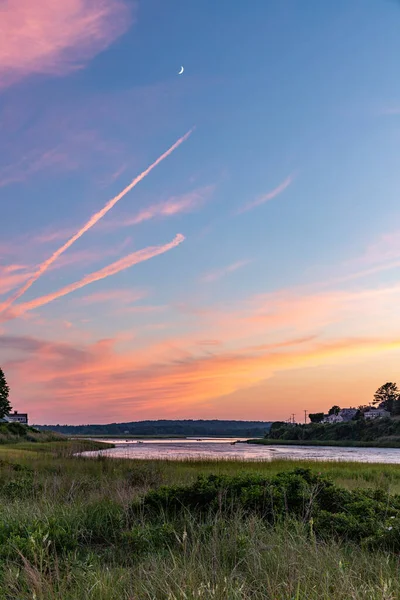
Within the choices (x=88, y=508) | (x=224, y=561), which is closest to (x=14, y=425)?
(x=88, y=508)

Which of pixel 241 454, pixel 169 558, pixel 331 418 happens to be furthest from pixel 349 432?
pixel 169 558

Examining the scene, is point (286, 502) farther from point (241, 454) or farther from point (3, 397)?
point (3, 397)

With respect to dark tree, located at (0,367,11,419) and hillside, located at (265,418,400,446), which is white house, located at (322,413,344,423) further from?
dark tree, located at (0,367,11,419)

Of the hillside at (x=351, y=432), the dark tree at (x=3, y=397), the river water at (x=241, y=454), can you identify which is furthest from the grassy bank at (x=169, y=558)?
the hillside at (x=351, y=432)

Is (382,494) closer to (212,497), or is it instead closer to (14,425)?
(212,497)

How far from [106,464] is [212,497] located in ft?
52.7

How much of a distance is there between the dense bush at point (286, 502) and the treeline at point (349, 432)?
94.3 metres

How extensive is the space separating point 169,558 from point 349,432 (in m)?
109

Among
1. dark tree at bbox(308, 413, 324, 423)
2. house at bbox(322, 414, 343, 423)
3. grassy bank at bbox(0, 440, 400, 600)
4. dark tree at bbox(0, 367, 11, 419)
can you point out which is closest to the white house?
house at bbox(322, 414, 343, 423)

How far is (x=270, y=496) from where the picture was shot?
920 cm

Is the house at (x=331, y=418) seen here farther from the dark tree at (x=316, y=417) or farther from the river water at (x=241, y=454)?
the river water at (x=241, y=454)

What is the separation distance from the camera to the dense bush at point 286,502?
323 inches

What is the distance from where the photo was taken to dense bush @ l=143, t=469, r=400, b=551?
8195 mm

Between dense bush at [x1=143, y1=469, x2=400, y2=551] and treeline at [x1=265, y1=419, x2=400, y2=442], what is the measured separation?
3712 inches
